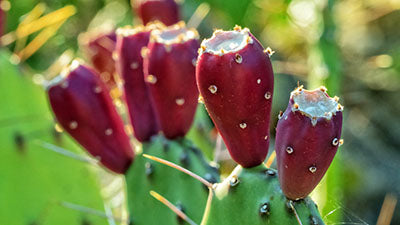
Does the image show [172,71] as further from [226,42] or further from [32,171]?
[32,171]

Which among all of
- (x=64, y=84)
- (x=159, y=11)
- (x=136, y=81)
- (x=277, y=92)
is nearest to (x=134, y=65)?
(x=136, y=81)

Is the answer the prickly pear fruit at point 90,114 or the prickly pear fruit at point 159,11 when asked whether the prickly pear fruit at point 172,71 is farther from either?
the prickly pear fruit at point 159,11

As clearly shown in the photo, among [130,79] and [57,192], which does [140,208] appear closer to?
[130,79]

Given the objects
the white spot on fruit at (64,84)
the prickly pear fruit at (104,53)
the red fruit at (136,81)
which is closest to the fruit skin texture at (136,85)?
the red fruit at (136,81)

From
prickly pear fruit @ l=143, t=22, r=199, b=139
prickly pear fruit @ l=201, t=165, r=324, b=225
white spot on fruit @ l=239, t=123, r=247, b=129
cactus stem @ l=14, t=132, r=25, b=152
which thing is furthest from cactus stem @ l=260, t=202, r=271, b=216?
cactus stem @ l=14, t=132, r=25, b=152

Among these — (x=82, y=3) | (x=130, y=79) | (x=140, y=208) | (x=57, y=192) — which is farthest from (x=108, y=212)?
(x=82, y=3)
